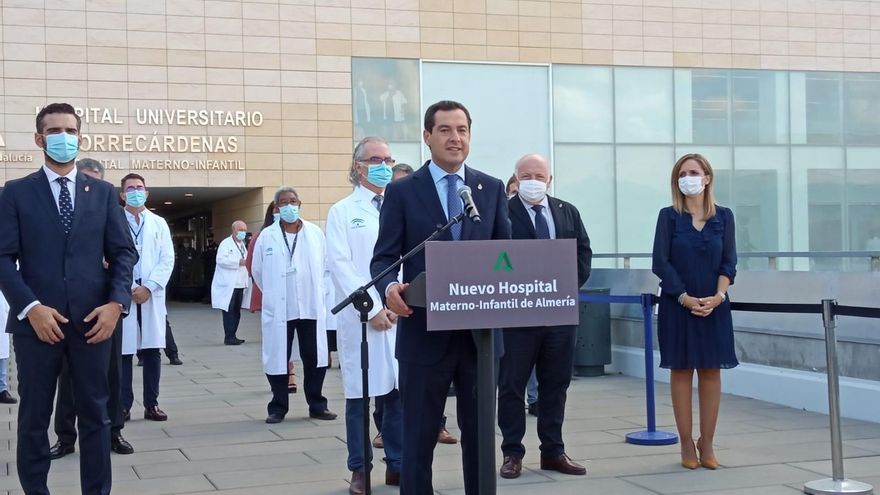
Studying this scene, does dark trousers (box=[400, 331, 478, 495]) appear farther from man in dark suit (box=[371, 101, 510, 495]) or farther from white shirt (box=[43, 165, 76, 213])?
white shirt (box=[43, 165, 76, 213])

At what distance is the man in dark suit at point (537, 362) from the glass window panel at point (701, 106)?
24.6 m

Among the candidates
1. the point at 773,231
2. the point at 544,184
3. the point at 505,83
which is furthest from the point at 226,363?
the point at 773,231

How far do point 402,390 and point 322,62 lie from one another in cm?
2457

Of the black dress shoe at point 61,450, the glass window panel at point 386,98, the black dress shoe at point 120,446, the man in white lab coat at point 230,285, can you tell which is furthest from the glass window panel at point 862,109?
the black dress shoe at point 61,450

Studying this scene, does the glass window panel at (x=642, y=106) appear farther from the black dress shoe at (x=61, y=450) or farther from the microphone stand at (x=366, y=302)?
the microphone stand at (x=366, y=302)

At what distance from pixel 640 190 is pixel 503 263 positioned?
89.4 feet

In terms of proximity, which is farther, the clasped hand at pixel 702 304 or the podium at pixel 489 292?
the clasped hand at pixel 702 304

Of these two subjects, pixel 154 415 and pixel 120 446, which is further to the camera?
pixel 154 415

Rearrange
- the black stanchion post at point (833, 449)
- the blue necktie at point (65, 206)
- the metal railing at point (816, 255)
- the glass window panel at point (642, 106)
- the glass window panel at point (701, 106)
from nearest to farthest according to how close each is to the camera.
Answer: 1. the blue necktie at point (65, 206)
2. the black stanchion post at point (833, 449)
3. the metal railing at point (816, 255)
4. the glass window panel at point (642, 106)
5. the glass window panel at point (701, 106)

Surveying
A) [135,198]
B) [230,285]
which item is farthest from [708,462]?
[230,285]

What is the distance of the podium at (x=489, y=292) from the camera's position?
376 cm

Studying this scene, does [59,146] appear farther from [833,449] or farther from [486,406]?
[833,449]

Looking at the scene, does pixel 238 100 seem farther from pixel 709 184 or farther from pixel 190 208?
pixel 709 184

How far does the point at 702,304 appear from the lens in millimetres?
6723
